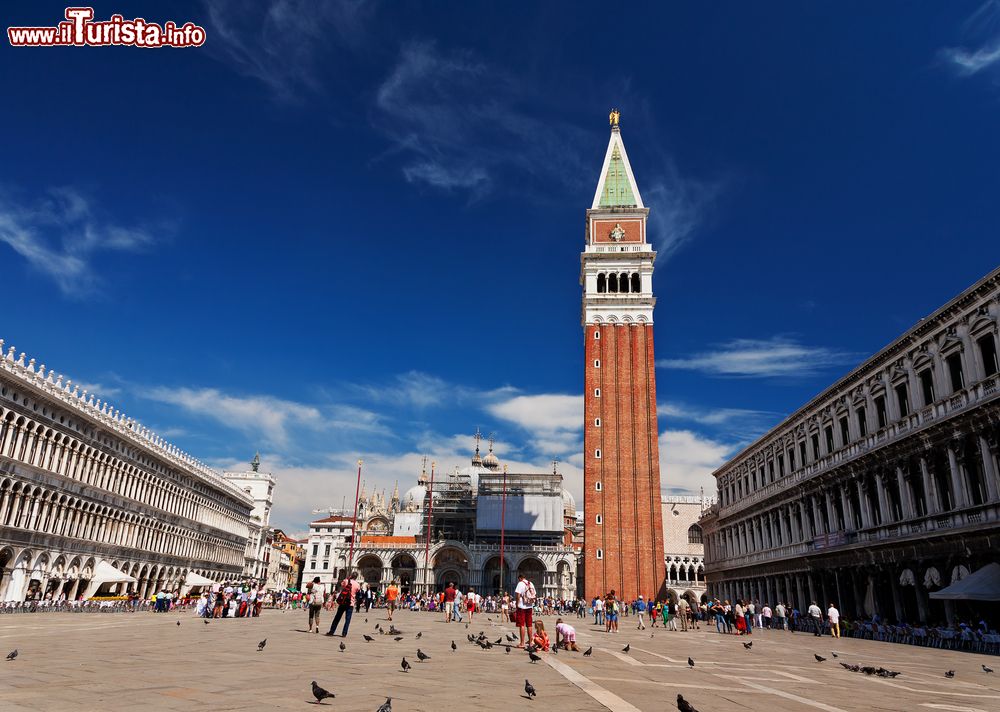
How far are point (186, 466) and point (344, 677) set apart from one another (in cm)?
5158

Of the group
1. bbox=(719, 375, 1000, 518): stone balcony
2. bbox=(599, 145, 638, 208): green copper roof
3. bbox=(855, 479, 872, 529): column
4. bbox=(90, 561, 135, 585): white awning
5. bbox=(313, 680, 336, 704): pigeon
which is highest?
bbox=(599, 145, 638, 208): green copper roof

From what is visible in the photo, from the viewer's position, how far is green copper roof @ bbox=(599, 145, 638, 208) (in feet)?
207

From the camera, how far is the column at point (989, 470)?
2069 cm

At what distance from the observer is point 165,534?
169 ft

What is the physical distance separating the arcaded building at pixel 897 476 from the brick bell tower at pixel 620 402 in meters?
12.7

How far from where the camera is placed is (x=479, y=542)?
69375 millimetres

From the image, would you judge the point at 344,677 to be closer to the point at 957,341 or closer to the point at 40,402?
the point at 957,341

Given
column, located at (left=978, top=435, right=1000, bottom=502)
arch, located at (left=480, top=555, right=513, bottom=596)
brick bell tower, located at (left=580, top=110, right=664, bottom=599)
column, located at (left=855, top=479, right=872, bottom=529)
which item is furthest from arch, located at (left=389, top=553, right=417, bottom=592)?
column, located at (left=978, top=435, right=1000, bottom=502)

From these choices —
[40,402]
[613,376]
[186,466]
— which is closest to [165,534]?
[186,466]

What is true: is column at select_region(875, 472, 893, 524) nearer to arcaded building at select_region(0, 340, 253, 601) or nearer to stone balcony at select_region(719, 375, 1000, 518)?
stone balcony at select_region(719, 375, 1000, 518)

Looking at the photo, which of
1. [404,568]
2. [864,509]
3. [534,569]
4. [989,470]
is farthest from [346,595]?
[404,568]

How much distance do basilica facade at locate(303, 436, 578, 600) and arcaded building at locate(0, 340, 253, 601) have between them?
18755 mm

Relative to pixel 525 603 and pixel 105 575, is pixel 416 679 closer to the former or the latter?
pixel 525 603

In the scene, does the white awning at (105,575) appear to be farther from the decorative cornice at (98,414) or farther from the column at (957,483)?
the column at (957,483)
